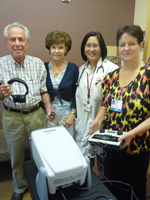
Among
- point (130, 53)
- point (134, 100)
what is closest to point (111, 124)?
point (134, 100)

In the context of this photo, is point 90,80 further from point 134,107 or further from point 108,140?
point 108,140

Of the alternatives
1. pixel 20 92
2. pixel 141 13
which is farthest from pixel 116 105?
pixel 141 13

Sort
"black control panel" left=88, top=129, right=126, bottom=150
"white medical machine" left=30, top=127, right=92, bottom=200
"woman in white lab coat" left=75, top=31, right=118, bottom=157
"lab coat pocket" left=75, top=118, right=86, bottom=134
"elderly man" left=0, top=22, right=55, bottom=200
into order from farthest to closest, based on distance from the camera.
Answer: "lab coat pocket" left=75, top=118, right=86, bottom=134, "woman in white lab coat" left=75, top=31, right=118, bottom=157, "elderly man" left=0, top=22, right=55, bottom=200, "black control panel" left=88, top=129, right=126, bottom=150, "white medical machine" left=30, top=127, right=92, bottom=200

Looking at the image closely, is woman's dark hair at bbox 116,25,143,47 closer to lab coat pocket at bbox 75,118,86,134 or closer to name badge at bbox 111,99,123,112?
name badge at bbox 111,99,123,112

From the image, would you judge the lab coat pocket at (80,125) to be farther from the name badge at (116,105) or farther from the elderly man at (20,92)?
the name badge at (116,105)

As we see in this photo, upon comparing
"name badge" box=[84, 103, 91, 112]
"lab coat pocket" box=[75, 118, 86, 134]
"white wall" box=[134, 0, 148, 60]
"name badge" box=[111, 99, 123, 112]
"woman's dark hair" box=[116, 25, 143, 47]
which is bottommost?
"lab coat pocket" box=[75, 118, 86, 134]

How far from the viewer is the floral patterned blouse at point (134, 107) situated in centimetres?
109

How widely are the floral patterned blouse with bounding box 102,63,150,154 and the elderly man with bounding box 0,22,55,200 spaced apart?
56 cm

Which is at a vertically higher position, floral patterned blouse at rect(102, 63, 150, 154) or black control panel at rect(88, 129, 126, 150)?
floral patterned blouse at rect(102, 63, 150, 154)

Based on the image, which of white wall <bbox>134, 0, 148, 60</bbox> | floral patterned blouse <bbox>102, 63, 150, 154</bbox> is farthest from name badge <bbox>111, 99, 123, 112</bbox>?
white wall <bbox>134, 0, 148, 60</bbox>

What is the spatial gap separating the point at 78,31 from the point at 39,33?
537 mm

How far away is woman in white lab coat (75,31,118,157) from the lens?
157 cm

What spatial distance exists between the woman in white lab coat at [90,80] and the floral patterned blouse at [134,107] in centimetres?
36

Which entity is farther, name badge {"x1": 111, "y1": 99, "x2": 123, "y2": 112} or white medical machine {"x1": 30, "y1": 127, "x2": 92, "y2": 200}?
name badge {"x1": 111, "y1": 99, "x2": 123, "y2": 112}
